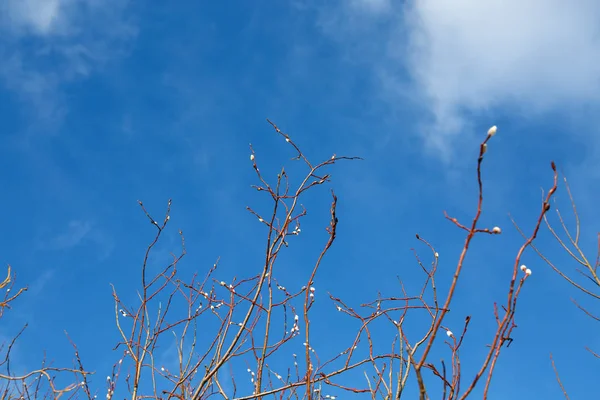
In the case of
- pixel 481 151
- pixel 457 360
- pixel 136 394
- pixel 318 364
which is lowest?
pixel 457 360

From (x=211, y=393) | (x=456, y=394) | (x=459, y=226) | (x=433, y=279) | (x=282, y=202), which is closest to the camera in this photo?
(x=459, y=226)

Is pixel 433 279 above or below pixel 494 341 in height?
above

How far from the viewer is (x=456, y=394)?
1734 millimetres

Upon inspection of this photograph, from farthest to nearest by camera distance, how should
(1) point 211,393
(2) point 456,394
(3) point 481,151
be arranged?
(1) point 211,393 → (2) point 456,394 → (3) point 481,151

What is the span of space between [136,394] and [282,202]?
1530 mm

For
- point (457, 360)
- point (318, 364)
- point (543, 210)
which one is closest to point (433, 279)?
point (318, 364)

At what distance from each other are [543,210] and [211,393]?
400 centimetres

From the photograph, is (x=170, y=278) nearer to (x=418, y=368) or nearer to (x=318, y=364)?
(x=318, y=364)

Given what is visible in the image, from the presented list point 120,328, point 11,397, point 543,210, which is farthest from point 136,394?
point 543,210

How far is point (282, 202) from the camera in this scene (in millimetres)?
3076

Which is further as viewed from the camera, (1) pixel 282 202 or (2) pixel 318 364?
(2) pixel 318 364

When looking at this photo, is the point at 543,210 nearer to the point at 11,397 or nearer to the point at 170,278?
the point at 170,278

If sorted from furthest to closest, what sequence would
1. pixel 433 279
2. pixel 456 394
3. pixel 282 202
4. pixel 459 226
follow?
1. pixel 433 279
2. pixel 282 202
3. pixel 456 394
4. pixel 459 226

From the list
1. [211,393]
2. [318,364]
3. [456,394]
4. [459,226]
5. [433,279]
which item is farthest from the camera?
[211,393]
